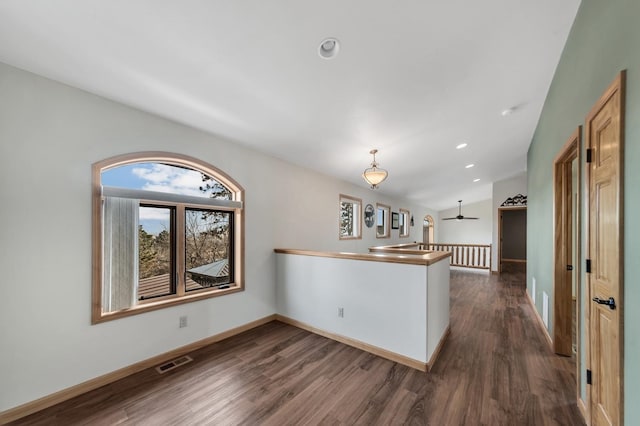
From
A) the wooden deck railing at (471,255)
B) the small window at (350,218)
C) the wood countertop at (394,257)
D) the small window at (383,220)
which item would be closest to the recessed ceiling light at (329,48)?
the wood countertop at (394,257)

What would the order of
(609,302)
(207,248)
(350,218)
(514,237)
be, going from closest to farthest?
1. (609,302)
2. (207,248)
3. (350,218)
4. (514,237)

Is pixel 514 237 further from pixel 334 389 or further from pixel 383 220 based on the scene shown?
pixel 334 389

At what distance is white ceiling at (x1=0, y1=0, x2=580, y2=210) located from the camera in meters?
1.56

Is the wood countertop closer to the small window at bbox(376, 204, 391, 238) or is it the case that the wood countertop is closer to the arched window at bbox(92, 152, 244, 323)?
the arched window at bbox(92, 152, 244, 323)

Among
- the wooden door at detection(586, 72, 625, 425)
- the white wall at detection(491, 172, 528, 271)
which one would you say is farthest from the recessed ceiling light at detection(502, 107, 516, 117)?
the white wall at detection(491, 172, 528, 271)

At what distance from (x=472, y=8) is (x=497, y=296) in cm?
518

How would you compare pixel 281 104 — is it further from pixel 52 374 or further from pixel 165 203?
pixel 52 374

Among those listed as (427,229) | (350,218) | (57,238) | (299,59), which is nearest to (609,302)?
(299,59)

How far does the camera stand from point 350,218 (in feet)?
20.1

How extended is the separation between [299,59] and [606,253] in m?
2.39

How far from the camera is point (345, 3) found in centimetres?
157

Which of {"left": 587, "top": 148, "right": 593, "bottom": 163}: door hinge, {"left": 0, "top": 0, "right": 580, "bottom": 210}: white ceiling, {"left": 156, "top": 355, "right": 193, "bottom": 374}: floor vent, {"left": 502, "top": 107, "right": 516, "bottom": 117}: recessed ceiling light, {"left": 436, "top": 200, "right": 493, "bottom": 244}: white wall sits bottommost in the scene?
{"left": 156, "top": 355, "right": 193, "bottom": 374}: floor vent

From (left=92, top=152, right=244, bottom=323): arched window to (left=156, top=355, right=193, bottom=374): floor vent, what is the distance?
1.89 ft

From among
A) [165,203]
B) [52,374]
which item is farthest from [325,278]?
[52,374]
